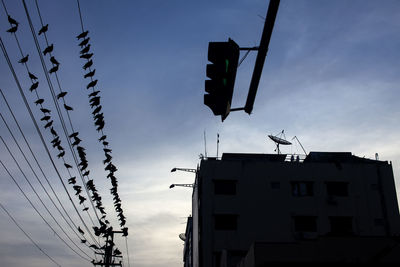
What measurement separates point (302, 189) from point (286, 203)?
6.75ft

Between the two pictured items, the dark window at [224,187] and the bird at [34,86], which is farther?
the dark window at [224,187]

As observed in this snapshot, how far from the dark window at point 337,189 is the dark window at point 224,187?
27.4ft

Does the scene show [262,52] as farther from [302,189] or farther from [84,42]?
[302,189]

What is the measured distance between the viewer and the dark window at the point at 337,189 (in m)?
37.0

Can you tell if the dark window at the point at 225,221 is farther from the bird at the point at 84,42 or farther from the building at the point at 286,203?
the bird at the point at 84,42

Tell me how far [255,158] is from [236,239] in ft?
29.9

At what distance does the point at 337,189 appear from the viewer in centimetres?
3722

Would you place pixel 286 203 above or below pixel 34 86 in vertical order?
above

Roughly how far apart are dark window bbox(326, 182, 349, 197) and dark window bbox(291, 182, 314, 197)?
1.52 meters

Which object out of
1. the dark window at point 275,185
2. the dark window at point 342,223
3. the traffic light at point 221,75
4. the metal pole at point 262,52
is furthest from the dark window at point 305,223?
the traffic light at point 221,75

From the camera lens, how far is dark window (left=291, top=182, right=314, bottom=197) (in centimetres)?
3672

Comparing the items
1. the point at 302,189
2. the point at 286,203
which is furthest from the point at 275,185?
the point at 302,189

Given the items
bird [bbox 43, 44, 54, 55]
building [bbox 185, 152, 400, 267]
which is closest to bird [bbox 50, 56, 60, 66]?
bird [bbox 43, 44, 54, 55]

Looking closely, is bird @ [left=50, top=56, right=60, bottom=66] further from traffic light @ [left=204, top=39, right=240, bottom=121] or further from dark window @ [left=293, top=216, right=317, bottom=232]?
dark window @ [left=293, top=216, right=317, bottom=232]
